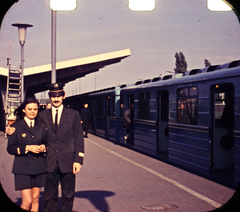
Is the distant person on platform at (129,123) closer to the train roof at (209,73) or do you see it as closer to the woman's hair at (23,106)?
the train roof at (209,73)

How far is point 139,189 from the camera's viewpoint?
30.0 feet

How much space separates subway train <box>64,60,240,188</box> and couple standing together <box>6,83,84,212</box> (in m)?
3.79

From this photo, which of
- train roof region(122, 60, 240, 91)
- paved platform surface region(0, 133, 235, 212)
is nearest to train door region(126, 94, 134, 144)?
train roof region(122, 60, 240, 91)

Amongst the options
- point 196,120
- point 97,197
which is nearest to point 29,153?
point 97,197

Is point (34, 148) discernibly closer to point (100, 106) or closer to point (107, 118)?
point (107, 118)

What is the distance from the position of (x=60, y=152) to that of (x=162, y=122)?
8.44m

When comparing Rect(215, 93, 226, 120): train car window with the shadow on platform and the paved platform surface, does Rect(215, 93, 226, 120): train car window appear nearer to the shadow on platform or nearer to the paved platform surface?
the paved platform surface

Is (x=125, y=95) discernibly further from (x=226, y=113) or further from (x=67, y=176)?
(x=67, y=176)

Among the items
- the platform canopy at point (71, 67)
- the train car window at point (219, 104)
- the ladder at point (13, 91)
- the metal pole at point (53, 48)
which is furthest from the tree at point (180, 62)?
the train car window at point (219, 104)

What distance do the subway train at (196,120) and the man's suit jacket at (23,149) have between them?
4214 millimetres

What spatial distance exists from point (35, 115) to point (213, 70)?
19.2 ft

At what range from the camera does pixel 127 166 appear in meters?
12.6

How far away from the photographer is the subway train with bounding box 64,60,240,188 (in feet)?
32.0

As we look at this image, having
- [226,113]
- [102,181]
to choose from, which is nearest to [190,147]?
[226,113]
